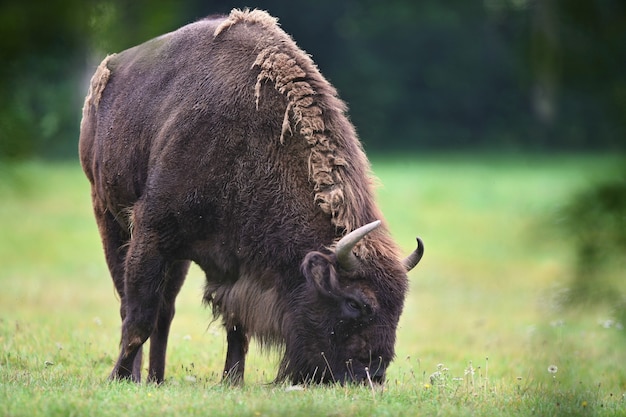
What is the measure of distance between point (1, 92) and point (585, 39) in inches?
53.0

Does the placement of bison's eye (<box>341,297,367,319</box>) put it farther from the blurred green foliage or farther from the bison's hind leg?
the blurred green foliage

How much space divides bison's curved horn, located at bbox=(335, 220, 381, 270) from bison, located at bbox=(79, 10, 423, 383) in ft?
0.03

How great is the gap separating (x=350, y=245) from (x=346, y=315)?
1.68ft

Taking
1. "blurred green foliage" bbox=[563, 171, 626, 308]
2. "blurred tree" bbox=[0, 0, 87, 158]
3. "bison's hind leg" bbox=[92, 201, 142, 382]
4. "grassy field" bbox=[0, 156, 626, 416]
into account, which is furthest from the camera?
"bison's hind leg" bbox=[92, 201, 142, 382]

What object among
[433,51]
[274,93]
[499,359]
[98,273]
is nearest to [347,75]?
[433,51]

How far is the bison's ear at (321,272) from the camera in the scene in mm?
6312

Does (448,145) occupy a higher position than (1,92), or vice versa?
(1,92)

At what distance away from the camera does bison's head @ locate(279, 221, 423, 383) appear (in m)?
6.19

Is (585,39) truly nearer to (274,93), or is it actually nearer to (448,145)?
(274,93)

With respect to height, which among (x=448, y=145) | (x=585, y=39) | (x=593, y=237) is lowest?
(x=448, y=145)

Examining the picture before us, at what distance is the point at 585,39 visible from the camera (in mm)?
2146

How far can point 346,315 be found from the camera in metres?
6.29

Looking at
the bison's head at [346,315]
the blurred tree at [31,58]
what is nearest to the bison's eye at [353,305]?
the bison's head at [346,315]

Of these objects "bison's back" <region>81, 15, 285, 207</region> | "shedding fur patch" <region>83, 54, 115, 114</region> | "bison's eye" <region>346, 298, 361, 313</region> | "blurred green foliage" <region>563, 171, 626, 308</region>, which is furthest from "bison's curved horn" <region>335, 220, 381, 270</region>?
"blurred green foliage" <region>563, 171, 626, 308</region>
